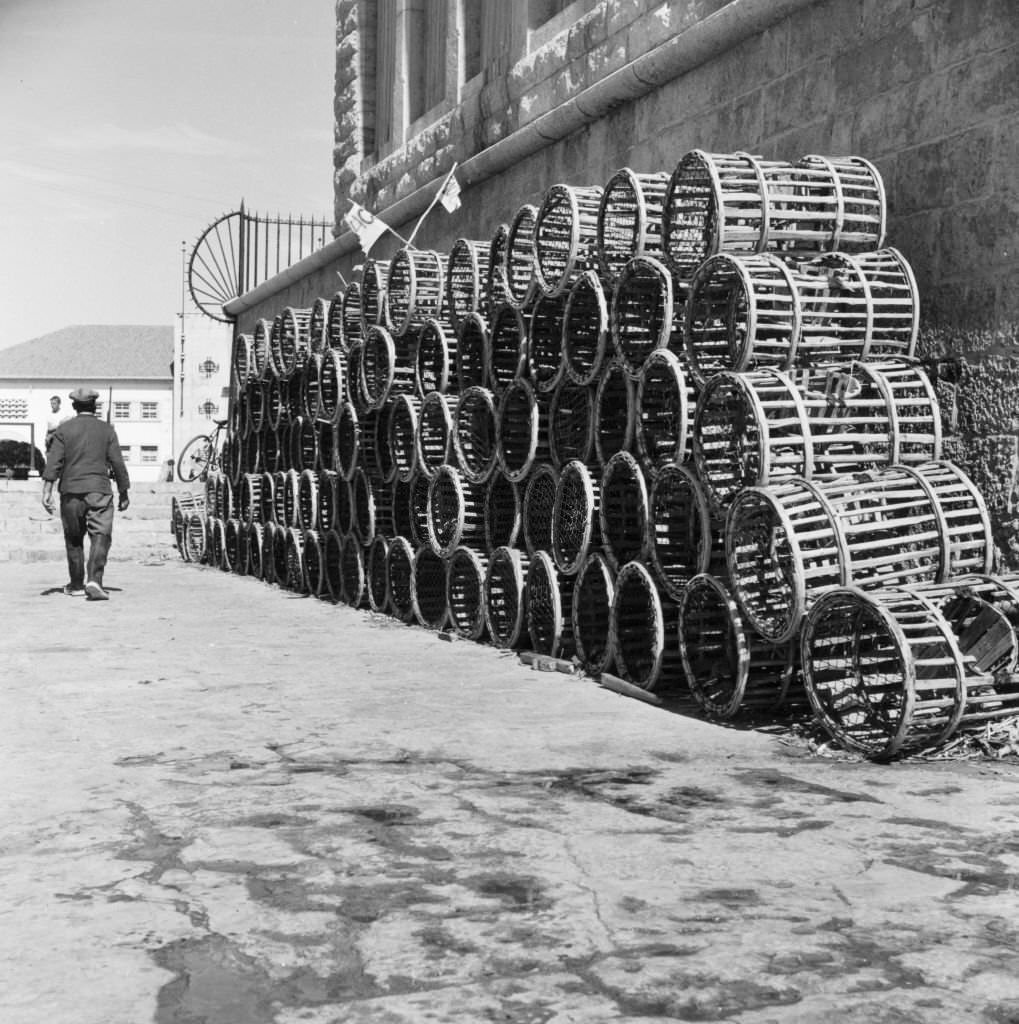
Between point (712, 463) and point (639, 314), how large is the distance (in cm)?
114

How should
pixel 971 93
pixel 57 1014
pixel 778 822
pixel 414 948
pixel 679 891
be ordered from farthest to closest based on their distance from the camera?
1. pixel 971 93
2. pixel 778 822
3. pixel 679 891
4. pixel 414 948
5. pixel 57 1014

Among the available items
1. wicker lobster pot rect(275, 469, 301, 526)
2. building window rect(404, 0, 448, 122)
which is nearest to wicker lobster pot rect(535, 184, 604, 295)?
wicker lobster pot rect(275, 469, 301, 526)

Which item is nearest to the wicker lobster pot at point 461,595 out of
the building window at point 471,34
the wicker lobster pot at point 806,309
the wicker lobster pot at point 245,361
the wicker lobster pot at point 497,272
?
the wicker lobster pot at point 497,272

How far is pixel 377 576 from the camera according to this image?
37.2 feet

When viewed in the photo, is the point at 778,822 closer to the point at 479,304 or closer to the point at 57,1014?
the point at 57,1014

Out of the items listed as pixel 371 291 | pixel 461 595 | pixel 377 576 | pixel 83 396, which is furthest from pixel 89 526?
pixel 461 595

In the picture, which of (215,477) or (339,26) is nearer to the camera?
(215,477)

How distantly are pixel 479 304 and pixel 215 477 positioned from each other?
8.07 meters

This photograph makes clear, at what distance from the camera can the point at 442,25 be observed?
51.7ft

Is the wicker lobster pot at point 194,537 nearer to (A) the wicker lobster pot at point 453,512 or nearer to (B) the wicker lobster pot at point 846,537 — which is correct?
(A) the wicker lobster pot at point 453,512

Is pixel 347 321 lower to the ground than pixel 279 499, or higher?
higher

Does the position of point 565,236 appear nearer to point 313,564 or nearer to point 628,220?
point 628,220

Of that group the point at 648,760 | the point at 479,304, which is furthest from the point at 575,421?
the point at 648,760

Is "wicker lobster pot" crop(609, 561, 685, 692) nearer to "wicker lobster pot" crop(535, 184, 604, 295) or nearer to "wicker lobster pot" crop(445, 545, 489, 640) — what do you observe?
"wicker lobster pot" crop(535, 184, 604, 295)
